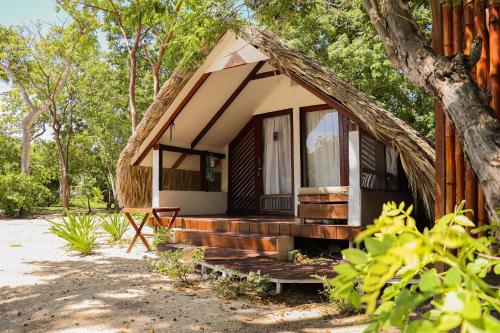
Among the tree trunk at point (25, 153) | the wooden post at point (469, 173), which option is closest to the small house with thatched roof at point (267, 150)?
the wooden post at point (469, 173)

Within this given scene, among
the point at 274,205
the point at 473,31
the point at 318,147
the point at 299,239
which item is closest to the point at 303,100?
the point at 318,147

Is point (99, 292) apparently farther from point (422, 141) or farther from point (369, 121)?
point (422, 141)

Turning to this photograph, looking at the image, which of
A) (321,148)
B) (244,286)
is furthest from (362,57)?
(244,286)

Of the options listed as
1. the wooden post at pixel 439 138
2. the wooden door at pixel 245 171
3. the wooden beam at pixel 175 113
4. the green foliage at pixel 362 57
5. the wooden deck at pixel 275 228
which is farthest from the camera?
the green foliage at pixel 362 57

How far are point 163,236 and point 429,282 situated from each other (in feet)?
19.6

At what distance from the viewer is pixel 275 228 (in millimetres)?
5676

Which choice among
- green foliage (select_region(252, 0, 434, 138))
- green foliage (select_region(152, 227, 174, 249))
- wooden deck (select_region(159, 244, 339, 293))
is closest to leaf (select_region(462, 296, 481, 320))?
wooden deck (select_region(159, 244, 339, 293))

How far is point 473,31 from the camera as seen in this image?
3.38 metres

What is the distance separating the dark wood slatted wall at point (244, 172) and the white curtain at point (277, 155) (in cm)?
27

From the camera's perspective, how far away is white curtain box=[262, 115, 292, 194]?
820 centimetres

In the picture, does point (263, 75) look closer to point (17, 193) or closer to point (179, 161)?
point (179, 161)

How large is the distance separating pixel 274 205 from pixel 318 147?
60.7 inches

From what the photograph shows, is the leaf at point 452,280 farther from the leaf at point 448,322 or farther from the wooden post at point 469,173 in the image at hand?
the wooden post at point 469,173

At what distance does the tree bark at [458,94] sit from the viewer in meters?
1.62
